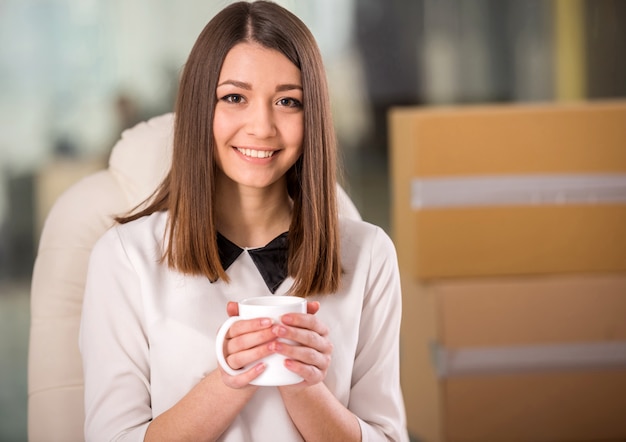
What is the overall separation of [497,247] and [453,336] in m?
0.26

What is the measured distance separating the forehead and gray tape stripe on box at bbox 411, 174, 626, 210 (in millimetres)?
1182

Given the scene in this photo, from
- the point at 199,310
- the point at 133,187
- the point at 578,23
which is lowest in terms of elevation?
the point at 199,310

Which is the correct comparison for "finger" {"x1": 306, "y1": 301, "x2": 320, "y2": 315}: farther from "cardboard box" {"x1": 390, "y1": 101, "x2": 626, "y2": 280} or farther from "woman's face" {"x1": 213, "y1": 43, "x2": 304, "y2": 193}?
"cardboard box" {"x1": 390, "y1": 101, "x2": 626, "y2": 280}

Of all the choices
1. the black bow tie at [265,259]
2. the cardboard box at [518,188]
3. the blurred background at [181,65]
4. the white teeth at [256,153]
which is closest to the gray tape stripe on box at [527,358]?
the cardboard box at [518,188]

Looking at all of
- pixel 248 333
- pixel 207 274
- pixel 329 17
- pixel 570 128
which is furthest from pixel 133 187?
pixel 329 17

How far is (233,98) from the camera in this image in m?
1.14

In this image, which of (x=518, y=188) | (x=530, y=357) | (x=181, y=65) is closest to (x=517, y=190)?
(x=518, y=188)

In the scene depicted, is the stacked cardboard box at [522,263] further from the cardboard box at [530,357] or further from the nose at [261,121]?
the nose at [261,121]

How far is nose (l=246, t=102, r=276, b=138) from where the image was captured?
1109mm

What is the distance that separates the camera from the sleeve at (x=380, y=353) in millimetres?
1209

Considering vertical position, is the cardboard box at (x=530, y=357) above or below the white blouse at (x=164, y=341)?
below

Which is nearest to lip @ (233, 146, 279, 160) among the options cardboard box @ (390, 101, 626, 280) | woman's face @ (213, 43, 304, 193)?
woman's face @ (213, 43, 304, 193)

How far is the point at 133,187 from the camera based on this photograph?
132 centimetres

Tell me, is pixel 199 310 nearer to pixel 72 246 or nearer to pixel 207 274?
pixel 207 274
